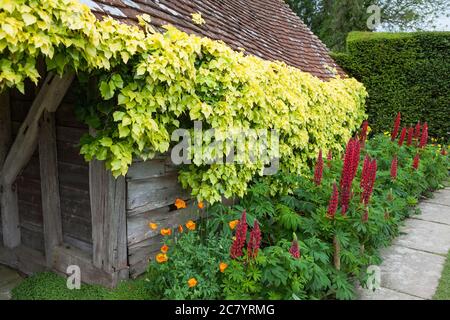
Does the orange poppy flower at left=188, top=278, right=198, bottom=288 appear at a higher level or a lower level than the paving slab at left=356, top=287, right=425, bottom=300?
higher

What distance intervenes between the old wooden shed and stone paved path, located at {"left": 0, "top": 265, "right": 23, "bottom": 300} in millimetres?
91

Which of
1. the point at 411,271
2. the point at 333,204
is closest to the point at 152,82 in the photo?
the point at 333,204

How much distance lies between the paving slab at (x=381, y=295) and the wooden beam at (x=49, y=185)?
9.64 ft

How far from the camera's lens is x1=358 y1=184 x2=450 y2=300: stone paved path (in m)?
3.27

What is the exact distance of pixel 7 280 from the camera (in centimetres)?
389

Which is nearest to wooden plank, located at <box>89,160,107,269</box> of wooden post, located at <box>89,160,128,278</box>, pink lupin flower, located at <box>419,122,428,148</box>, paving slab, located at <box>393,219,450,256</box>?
wooden post, located at <box>89,160,128,278</box>

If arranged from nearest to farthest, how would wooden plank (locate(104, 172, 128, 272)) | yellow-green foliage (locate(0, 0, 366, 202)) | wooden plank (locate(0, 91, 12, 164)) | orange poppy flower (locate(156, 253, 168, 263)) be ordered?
1. yellow-green foliage (locate(0, 0, 366, 202))
2. orange poppy flower (locate(156, 253, 168, 263))
3. wooden plank (locate(104, 172, 128, 272))
4. wooden plank (locate(0, 91, 12, 164))

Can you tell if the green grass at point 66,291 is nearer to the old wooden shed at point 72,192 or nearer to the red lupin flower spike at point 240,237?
the old wooden shed at point 72,192

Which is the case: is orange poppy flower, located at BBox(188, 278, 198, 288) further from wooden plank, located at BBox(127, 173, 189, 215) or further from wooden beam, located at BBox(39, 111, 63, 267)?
wooden beam, located at BBox(39, 111, 63, 267)

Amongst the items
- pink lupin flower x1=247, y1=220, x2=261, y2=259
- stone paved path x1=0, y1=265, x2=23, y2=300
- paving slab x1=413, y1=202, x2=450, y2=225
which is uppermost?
pink lupin flower x1=247, y1=220, x2=261, y2=259

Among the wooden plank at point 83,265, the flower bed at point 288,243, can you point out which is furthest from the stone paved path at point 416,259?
the wooden plank at point 83,265
